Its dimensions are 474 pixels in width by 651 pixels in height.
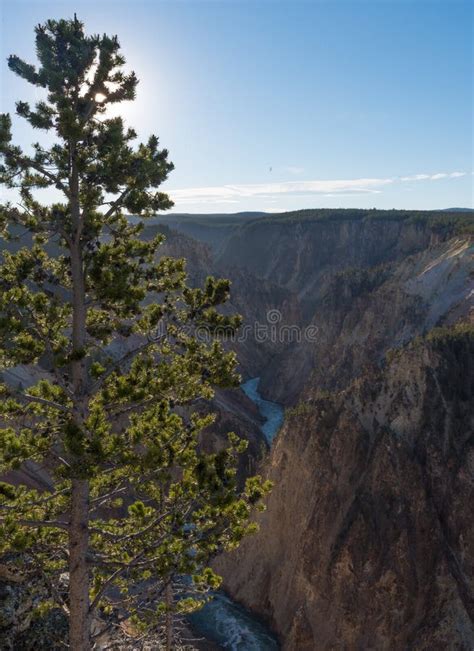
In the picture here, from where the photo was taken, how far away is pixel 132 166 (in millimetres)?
9828

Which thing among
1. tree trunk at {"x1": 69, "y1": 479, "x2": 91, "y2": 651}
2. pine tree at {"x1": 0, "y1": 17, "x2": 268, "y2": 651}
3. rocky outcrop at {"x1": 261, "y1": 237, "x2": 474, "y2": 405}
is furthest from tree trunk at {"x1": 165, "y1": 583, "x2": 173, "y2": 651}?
rocky outcrop at {"x1": 261, "y1": 237, "x2": 474, "y2": 405}

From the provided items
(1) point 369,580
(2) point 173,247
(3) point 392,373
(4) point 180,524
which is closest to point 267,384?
(2) point 173,247

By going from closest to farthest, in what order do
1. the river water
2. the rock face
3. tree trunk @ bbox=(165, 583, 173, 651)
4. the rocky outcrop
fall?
tree trunk @ bbox=(165, 583, 173, 651)
the rock face
the river water
the rocky outcrop

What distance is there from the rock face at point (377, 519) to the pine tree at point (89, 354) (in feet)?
45.3

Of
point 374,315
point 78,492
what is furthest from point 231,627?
point 374,315

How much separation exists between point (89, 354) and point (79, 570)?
3708mm

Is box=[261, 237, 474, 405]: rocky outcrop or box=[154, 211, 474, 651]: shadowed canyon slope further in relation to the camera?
box=[261, 237, 474, 405]: rocky outcrop

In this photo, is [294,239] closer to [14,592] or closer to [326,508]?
[326,508]

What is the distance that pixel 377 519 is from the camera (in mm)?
22562

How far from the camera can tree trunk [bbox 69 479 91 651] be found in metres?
9.56

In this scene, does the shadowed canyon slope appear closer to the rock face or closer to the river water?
the rock face

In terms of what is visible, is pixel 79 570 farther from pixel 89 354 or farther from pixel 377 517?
pixel 377 517

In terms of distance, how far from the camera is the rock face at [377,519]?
68.4 feet

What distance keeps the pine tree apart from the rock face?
13.8m
